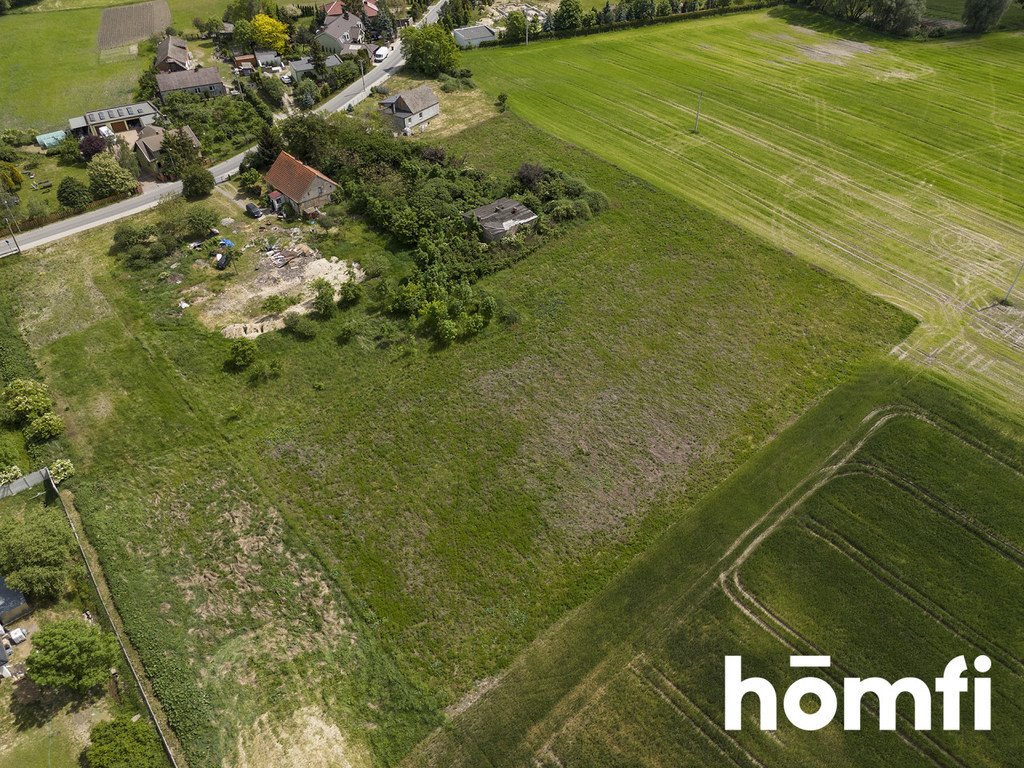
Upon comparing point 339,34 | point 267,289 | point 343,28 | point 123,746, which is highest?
point 343,28

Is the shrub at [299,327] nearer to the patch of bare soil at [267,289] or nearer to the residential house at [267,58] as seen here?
the patch of bare soil at [267,289]

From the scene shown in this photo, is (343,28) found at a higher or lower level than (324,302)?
higher

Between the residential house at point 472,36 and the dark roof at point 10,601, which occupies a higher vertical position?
the residential house at point 472,36

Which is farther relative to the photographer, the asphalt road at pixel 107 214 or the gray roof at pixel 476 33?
the gray roof at pixel 476 33

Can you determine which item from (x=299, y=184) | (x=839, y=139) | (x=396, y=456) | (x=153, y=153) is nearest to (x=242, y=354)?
(x=396, y=456)

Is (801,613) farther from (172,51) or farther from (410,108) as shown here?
(172,51)

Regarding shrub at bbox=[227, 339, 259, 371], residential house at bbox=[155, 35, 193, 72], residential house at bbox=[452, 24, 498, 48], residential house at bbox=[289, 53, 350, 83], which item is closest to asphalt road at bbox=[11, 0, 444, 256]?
residential house at bbox=[289, 53, 350, 83]

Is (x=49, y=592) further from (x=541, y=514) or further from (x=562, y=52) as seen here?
(x=562, y=52)

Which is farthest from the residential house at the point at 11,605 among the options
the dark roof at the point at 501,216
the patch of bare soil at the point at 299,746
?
the dark roof at the point at 501,216
